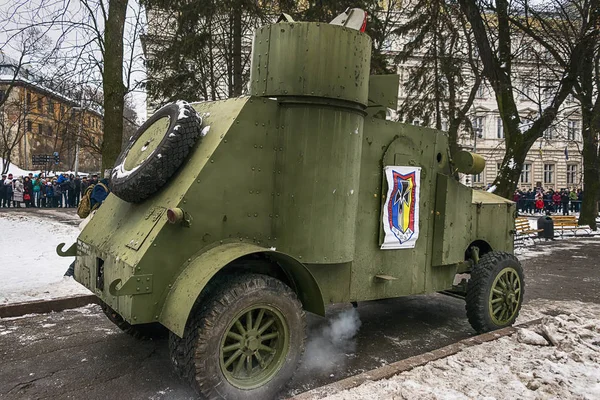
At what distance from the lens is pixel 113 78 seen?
10.9m

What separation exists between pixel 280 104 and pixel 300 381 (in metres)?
2.43

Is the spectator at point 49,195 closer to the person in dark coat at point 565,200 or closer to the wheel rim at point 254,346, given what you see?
the wheel rim at point 254,346

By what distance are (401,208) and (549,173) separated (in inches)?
2177

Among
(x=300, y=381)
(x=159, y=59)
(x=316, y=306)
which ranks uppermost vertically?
(x=159, y=59)

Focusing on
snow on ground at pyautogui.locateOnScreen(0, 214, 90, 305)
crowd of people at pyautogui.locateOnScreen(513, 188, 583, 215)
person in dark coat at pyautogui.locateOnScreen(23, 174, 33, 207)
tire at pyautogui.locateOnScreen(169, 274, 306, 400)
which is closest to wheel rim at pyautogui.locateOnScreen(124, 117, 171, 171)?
tire at pyautogui.locateOnScreen(169, 274, 306, 400)

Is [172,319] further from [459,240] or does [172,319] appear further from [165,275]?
[459,240]

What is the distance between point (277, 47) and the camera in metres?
4.43

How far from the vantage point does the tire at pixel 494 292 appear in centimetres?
584

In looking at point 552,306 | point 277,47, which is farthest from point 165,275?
point 552,306

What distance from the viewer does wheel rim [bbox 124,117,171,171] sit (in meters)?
4.51

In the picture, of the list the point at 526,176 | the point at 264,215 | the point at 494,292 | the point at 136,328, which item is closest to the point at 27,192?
the point at 136,328

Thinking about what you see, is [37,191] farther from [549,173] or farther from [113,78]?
[549,173]

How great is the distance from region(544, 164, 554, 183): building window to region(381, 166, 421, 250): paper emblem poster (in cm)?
5468

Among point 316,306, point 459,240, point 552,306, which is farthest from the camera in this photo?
point 552,306
